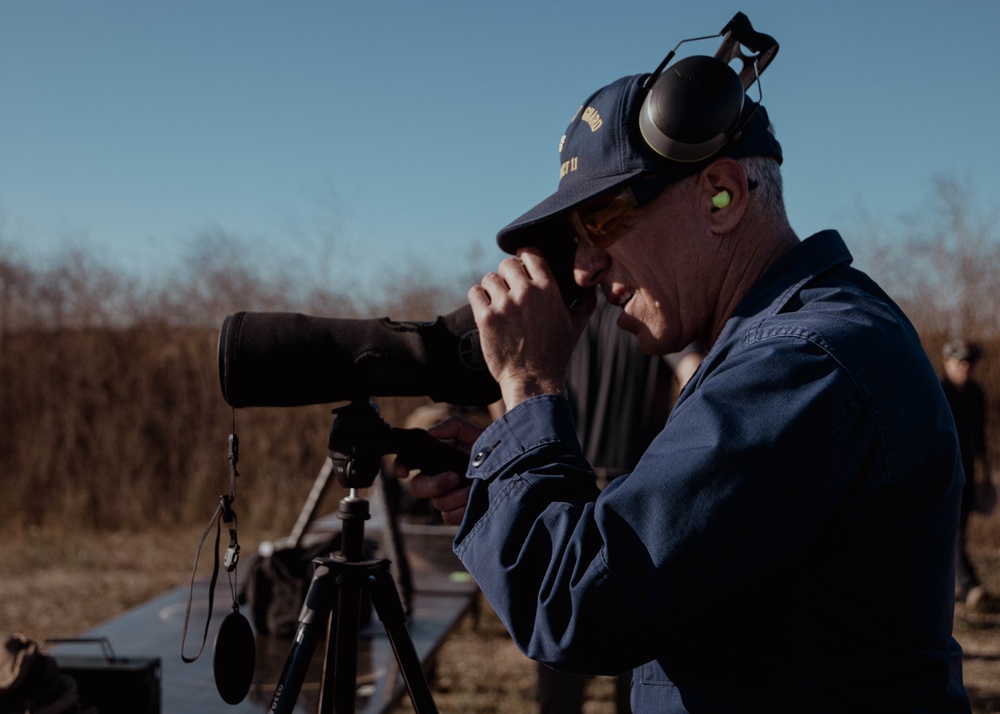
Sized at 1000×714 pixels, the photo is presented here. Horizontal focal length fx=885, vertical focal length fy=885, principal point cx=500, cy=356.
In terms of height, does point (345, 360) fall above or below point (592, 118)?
below

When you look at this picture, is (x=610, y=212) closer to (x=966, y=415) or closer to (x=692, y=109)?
(x=692, y=109)

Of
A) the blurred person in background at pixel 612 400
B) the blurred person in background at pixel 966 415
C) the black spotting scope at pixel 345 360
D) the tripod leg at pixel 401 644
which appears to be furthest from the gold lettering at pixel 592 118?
the blurred person in background at pixel 966 415

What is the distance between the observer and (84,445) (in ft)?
30.2

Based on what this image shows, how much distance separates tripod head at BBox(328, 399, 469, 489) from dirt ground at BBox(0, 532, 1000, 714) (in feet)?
11.1

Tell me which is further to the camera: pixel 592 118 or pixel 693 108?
pixel 592 118

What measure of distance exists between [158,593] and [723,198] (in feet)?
20.5

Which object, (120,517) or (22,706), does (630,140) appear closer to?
(22,706)

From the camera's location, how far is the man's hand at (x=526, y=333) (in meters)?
1.34

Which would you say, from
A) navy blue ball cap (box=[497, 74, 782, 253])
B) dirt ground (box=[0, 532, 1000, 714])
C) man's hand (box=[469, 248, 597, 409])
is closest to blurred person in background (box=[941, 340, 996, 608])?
dirt ground (box=[0, 532, 1000, 714])

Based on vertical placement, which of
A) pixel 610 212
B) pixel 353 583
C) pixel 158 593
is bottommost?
pixel 158 593

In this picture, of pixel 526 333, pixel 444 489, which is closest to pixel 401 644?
pixel 444 489

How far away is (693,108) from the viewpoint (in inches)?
51.3

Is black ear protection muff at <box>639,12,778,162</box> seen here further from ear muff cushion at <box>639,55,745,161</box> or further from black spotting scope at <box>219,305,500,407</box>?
black spotting scope at <box>219,305,500,407</box>

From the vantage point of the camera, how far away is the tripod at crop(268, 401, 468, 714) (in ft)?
5.09
